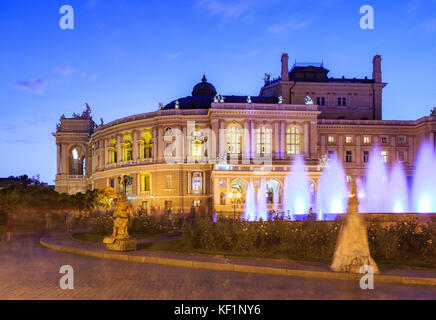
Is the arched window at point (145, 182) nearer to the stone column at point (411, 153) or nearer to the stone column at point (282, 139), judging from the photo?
the stone column at point (282, 139)

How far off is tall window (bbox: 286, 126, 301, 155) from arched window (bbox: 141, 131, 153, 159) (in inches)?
983

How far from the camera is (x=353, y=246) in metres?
14.0

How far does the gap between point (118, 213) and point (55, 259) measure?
129 inches

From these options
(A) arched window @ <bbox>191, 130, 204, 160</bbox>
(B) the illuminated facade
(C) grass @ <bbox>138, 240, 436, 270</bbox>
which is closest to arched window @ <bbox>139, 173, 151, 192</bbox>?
(B) the illuminated facade

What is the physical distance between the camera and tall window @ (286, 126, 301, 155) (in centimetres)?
7282

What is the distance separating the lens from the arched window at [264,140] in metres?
72.1

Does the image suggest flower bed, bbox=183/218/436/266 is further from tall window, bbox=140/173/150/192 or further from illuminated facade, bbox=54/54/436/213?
tall window, bbox=140/173/150/192

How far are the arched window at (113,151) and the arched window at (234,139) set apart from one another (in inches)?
1022

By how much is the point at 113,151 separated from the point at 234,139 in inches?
1102

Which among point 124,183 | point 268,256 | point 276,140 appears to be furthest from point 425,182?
point 268,256

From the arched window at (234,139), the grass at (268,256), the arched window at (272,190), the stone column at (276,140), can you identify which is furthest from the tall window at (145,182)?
the grass at (268,256)
